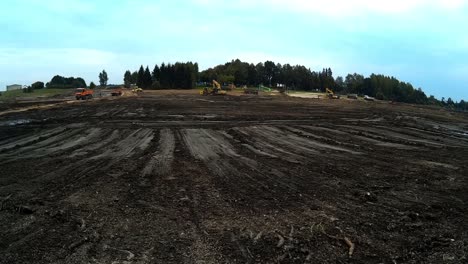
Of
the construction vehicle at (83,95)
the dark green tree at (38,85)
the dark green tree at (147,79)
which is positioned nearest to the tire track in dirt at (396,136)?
the construction vehicle at (83,95)

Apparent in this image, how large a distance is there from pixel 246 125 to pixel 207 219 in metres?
15.9

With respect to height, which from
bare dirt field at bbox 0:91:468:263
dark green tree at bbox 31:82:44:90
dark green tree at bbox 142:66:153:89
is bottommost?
bare dirt field at bbox 0:91:468:263

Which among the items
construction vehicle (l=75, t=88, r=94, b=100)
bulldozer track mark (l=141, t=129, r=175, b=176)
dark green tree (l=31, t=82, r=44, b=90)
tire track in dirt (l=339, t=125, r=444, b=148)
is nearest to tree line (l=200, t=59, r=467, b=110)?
dark green tree (l=31, t=82, r=44, b=90)

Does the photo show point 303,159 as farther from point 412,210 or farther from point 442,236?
point 442,236

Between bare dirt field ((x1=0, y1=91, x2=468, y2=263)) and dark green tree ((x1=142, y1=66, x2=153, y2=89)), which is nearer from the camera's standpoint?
bare dirt field ((x1=0, y1=91, x2=468, y2=263))

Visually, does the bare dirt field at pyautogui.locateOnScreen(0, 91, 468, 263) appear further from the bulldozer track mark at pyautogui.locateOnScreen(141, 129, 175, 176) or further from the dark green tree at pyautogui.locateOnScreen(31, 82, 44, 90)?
the dark green tree at pyautogui.locateOnScreen(31, 82, 44, 90)

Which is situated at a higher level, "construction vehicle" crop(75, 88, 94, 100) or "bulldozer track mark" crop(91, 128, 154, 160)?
"construction vehicle" crop(75, 88, 94, 100)

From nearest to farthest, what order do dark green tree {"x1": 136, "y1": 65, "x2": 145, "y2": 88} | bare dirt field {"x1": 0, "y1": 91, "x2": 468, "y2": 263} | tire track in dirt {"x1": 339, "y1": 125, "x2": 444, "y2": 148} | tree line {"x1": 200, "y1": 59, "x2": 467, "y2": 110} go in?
bare dirt field {"x1": 0, "y1": 91, "x2": 468, "y2": 263}, tire track in dirt {"x1": 339, "y1": 125, "x2": 444, "y2": 148}, dark green tree {"x1": 136, "y1": 65, "x2": 145, "y2": 88}, tree line {"x1": 200, "y1": 59, "x2": 467, "y2": 110}

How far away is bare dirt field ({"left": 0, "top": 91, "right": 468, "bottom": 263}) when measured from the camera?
5461 mm

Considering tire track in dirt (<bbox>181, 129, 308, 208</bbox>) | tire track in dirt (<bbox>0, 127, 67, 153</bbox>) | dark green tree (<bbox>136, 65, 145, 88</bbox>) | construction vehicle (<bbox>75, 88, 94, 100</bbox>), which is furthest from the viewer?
dark green tree (<bbox>136, 65, 145, 88</bbox>)

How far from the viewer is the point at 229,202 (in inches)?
300

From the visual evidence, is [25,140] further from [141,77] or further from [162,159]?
[141,77]

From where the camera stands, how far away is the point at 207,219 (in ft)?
21.8

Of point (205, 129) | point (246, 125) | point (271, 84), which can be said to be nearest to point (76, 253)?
point (205, 129)
